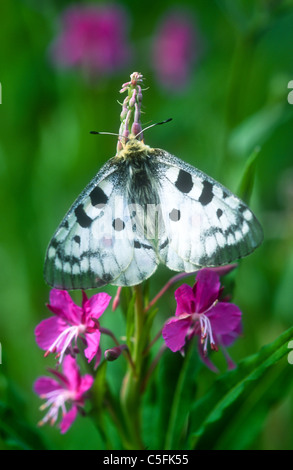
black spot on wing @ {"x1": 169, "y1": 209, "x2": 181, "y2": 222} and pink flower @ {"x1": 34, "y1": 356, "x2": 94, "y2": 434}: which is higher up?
black spot on wing @ {"x1": 169, "y1": 209, "x2": 181, "y2": 222}

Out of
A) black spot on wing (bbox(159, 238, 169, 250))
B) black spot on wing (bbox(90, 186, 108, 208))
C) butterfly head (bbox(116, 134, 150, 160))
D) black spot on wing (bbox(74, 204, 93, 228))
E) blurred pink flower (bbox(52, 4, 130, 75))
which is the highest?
blurred pink flower (bbox(52, 4, 130, 75))

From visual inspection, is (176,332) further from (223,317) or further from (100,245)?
(100,245)

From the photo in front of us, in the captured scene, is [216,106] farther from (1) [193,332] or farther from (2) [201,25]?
(1) [193,332]

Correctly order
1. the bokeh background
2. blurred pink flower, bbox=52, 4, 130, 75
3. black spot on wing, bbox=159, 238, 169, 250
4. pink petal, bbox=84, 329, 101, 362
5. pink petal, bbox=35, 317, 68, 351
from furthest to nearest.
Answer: blurred pink flower, bbox=52, 4, 130, 75
the bokeh background
pink petal, bbox=35, 317, 68, 351
black spot on wing, bbox=159, 238, 169, 250
pink petal, bbox=84, 329, 101, 362

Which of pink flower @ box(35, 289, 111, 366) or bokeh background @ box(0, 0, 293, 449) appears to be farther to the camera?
bokeh background @ box(0, 0, 293, 449)

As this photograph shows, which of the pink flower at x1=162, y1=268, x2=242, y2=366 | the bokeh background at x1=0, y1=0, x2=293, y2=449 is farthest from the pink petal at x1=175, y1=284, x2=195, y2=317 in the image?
the bokeh background at x1=0, y1=0, x2=293, y2=449

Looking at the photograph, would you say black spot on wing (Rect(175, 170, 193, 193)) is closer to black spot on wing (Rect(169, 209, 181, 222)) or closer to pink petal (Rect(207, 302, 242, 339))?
black spot on wing (Rect(169, 209, 181, 222))
